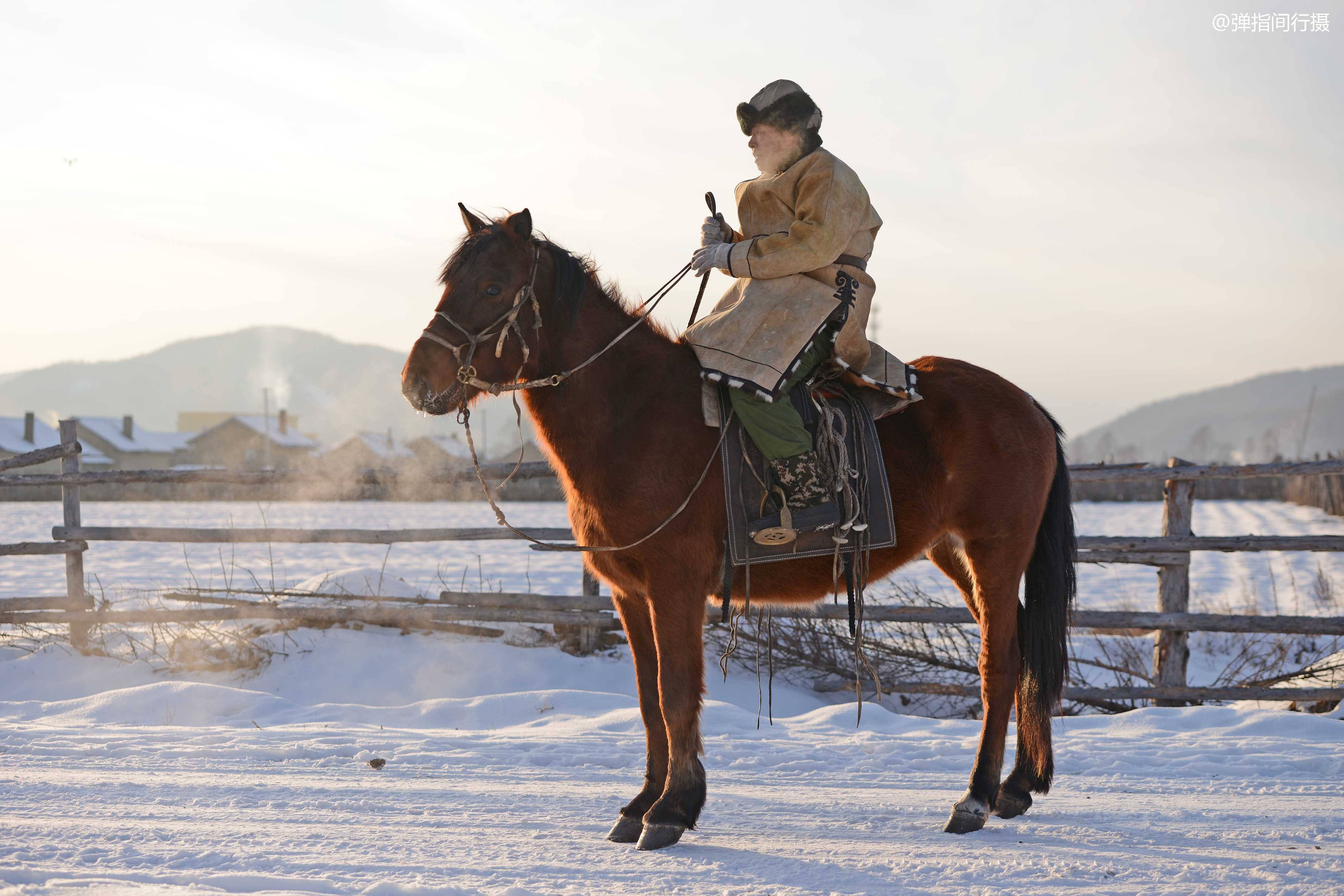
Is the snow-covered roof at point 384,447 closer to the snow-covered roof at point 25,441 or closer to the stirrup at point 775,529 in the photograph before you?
the snow-covered roof at point 25,441

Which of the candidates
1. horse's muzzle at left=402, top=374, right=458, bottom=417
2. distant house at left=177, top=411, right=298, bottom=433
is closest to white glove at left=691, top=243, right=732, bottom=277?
horse's muzzle at left=402, top=374, right=458, bottom=417

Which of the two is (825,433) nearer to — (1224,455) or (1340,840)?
(1340,840)

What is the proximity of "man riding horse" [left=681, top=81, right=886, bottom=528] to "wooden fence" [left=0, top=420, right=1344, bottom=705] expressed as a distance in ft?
8.45

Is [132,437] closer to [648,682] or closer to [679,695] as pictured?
[648,682]

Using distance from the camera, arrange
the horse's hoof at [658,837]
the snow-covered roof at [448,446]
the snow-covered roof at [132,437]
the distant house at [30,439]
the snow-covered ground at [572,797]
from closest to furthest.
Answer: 1. the snow-covered ground at [572,797]
2. the horse's hoof at [658,837]
3. the snow-covered roof at [448,446]
4. the distant house at [30,439]
5. the snow-covered roof at [132,437]

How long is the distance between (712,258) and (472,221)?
3.10 feet

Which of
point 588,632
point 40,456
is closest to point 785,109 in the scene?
point 588,632

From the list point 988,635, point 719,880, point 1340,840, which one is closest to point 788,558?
point 988,635

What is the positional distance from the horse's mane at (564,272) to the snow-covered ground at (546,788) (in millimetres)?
2031

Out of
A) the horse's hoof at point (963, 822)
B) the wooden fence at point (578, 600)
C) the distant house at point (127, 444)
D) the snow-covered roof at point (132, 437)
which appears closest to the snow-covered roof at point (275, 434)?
the snow-covered roof at point (132, 437)

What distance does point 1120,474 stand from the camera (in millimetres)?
6324

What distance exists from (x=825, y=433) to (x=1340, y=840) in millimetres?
2455

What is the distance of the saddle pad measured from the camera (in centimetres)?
349

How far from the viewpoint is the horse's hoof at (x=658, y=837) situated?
3.32 m
